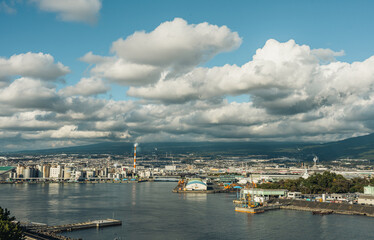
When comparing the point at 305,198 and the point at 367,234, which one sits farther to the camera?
the point at 305,198

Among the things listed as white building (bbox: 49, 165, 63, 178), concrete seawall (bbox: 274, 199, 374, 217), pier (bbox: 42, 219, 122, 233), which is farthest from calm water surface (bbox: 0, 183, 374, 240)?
white building (bbox: 49, 165, 63, 178)

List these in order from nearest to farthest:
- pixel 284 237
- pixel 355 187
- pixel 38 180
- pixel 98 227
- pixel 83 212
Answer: pixel 284 237
pixel 98 227
pixel 83 212
pixel 355 187
pixel 38 180

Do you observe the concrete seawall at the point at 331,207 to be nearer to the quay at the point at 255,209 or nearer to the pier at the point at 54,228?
the quay at the point at 255,209

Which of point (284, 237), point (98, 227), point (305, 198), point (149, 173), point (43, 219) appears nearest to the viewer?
point (284, 237)

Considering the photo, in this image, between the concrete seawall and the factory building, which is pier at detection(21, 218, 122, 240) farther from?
the factory building

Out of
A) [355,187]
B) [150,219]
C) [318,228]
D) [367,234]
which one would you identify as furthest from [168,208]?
[355,187]

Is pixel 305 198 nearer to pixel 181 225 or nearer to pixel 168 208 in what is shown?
pixel 168 208

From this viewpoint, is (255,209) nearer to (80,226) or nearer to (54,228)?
(80,226)
